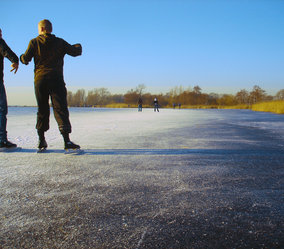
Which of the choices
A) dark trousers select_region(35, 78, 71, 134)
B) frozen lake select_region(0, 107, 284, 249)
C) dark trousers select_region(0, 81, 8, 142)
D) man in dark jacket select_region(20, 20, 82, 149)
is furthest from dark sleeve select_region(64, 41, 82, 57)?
frozen lake select_region(0, 107, 284, 249)

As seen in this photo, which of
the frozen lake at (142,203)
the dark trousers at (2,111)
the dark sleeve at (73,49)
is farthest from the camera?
the dark trousers at (2,111)

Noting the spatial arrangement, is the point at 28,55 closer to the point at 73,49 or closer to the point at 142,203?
the point at 73,49

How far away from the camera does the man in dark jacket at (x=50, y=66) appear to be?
3377 mm

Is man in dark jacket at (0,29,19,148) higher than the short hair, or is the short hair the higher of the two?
the short hair

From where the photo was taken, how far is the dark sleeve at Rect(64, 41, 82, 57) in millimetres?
3478

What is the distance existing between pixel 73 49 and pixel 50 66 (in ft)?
1.38

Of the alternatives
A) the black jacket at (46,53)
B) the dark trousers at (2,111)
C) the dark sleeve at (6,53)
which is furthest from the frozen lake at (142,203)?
the dark sleeve at (6,53)

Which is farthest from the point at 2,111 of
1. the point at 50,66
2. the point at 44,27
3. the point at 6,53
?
the point at 44,27

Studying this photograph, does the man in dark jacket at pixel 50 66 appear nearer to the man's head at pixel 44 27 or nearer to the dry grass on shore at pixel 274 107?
the man's head at pixel 44 27

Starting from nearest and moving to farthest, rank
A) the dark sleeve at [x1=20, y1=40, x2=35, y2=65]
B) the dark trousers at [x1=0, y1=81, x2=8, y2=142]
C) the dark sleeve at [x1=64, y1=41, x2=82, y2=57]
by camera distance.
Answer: the dark sleeve at [x1=20, y1=40, x2=35, y2=65], the dark sleeve at [x1=64, y1=41, x2=82, y2=57], the dark trousers at [x1=0, y1=81, x2=8, y2=142]

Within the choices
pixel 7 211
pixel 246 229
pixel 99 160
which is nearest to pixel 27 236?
pixel 7 211

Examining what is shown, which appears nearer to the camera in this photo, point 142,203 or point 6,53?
point 142,203

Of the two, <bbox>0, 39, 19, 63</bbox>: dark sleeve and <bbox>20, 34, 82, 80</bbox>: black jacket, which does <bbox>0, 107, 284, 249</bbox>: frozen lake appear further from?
<bbox>0, 39, 19, 63</bbox>: dark sleeve

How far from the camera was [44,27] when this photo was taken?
3393mm
